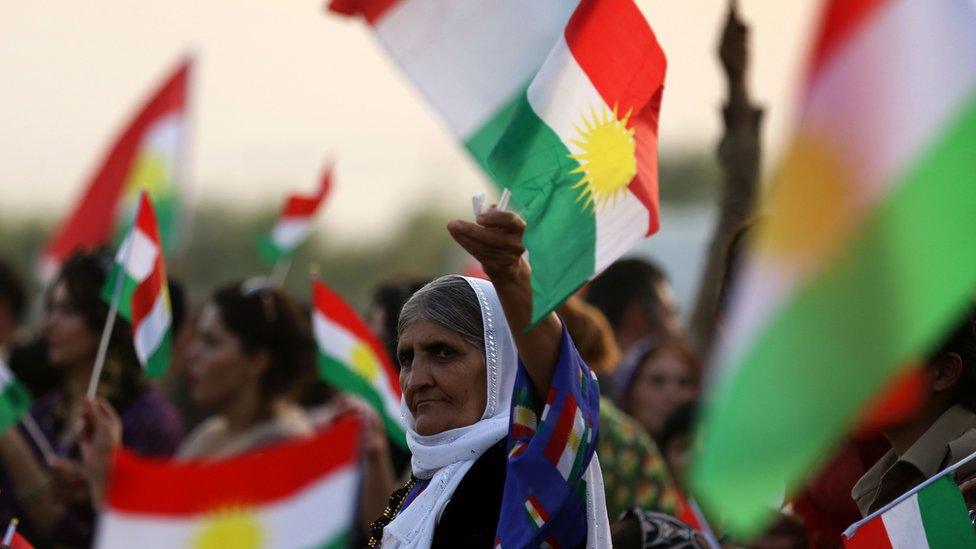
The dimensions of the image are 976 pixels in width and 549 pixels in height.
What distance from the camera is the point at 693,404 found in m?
6.26

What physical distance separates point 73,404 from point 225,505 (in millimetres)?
2083

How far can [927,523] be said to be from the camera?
3209mm

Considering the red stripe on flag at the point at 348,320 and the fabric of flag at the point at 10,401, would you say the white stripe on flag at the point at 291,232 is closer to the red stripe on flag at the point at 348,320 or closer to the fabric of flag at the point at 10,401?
the red stripe on flag at the point at 348,320

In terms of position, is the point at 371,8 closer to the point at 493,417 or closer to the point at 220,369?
the point at 493,417

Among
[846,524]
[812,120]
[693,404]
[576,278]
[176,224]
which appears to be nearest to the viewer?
[812,120]

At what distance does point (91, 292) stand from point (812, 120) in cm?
468

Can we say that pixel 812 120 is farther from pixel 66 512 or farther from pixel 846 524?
pixel 66 512

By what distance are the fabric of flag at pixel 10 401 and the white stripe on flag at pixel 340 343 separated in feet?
3.55

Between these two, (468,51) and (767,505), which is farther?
(468,51)

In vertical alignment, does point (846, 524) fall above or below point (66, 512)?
below

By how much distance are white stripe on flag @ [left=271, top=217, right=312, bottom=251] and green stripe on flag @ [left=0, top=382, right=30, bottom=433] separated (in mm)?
2530

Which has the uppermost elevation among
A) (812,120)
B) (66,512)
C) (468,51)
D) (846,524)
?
(468,51)

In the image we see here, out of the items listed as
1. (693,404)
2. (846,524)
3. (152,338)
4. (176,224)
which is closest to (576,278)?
(846,524)

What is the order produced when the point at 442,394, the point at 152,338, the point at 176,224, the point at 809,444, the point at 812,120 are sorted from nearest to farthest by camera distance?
the point at 809,444, the point at 812,120, the point at 442,394, the point at 152,338, the point at 176,224
